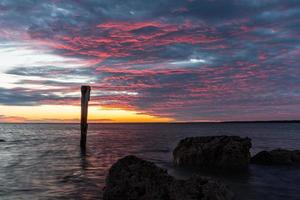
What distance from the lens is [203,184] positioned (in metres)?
14.7

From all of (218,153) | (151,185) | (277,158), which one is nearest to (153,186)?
(151,185)

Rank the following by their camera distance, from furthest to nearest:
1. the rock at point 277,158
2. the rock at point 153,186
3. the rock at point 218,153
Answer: the rock at point 277,158
the rock at point 218,153
the rock at point 153,186

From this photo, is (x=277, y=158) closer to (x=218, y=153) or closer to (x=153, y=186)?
(x=218, y=153)

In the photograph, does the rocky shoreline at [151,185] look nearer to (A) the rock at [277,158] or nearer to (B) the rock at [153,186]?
(B) the rock at [153,186]

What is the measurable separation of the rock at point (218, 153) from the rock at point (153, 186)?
13105mm

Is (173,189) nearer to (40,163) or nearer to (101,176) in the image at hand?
(101,176)

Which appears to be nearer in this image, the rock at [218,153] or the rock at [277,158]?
the rock at [218,153]

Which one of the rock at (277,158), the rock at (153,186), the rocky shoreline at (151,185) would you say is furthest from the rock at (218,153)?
the rock at (153,186)

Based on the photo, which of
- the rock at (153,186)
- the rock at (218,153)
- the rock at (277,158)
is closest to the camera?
the rock at (153,186)

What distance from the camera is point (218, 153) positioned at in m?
28.8

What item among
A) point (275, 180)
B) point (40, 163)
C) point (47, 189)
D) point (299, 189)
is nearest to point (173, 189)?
point (47, 189)

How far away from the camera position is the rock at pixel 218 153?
28188 mm

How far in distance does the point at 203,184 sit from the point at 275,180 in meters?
10.7

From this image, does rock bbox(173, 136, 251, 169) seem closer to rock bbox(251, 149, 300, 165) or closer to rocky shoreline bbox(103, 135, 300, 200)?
rock bbox(251, 149, 300, 165)
